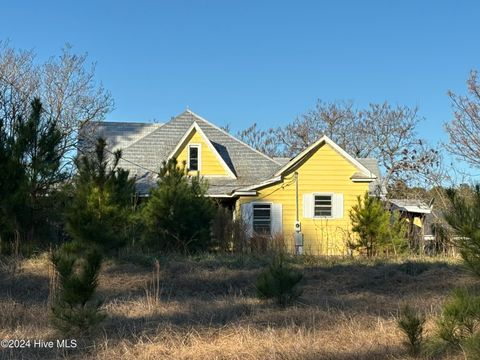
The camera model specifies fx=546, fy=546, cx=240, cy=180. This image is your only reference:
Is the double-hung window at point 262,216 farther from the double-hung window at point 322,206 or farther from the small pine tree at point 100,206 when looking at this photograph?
the small pine tree at point 100,206

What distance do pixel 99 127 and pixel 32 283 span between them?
1717 cm

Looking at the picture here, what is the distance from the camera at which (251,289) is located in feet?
30.9

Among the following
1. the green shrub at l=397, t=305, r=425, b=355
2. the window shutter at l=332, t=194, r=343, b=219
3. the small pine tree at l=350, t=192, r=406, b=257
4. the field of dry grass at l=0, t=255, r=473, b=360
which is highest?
the window shutter at l=332, t=194, r=343, b=219

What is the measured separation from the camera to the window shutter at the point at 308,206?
2077 cm

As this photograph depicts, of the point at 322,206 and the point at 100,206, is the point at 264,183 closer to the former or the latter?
the point at 322,206

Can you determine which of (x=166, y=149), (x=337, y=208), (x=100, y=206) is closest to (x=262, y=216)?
(x=337, y=208)

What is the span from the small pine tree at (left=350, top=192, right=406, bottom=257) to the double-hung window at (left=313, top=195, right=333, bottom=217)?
3.29 metres

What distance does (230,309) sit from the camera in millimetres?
7020

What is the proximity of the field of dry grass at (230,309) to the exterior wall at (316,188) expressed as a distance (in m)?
8.20

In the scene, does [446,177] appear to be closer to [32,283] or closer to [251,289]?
[251,289]

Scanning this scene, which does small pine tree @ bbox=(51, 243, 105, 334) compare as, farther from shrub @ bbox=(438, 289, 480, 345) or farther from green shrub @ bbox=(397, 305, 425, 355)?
shrub @ bbox=(438, 289, 480, 345)

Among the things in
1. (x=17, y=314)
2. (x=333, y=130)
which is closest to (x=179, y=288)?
(x=17, y=314)

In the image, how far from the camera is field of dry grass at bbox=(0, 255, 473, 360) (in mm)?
4996

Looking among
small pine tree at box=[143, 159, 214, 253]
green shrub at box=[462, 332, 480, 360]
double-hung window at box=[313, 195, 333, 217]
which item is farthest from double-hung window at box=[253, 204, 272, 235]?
green shrub at box=[462, 332, 480, 360]
